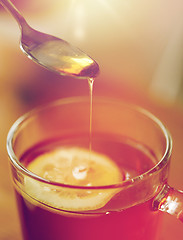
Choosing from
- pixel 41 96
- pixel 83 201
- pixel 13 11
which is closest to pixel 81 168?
pixel 83 201

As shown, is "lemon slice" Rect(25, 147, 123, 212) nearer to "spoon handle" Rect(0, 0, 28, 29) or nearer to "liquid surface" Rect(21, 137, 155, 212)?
"liquid surface" Rect(21, 137, 155, 212)

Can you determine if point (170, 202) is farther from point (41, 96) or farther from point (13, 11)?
point (41, 96)

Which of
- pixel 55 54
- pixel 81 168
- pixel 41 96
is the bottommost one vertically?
pixel 41 96

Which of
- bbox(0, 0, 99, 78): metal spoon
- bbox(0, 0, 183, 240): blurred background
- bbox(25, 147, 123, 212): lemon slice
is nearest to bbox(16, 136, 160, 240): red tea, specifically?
bbox(25, 147, 123, 212): lemon slice

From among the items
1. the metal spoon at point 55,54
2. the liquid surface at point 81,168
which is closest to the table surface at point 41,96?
the liquid surface at point 81,168

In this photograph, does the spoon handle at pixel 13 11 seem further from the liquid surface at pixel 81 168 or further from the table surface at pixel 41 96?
the table surface at pixel 41 96

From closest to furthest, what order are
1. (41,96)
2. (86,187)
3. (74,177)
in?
(86,187) → (74,177) → (41,96)
